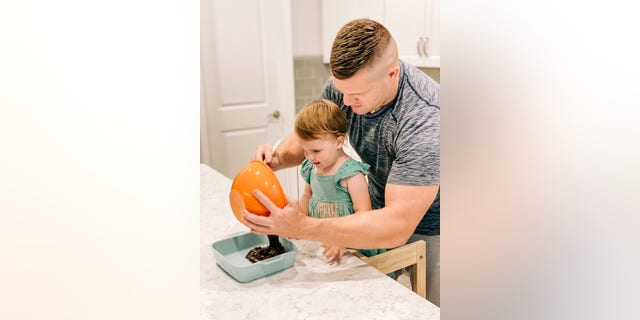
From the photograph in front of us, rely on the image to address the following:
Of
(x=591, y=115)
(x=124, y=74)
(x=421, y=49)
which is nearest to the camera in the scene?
(x=591, y=115)

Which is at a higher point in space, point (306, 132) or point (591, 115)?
point (591, 115)

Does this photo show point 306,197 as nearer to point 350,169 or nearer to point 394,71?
point 350,169

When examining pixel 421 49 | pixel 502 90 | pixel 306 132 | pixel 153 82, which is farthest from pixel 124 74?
pixel 421 49

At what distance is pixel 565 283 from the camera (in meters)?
0.14

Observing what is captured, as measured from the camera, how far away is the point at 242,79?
2293 millimetres

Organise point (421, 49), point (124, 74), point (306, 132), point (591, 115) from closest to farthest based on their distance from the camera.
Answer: point (591, 115) → point (124, 74) → point (306, 132) → point (421, 49)

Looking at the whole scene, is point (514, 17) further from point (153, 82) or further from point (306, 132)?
point (306, 132)

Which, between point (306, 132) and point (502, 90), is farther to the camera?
point (306, 132)

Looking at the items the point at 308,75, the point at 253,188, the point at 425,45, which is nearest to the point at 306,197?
the point at 253,188

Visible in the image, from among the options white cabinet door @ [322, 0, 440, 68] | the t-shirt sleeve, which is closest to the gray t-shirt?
the t-shirt sleeve

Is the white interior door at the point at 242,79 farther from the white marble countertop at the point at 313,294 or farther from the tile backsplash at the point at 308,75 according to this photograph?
the white marble countertop at the point at 313,294

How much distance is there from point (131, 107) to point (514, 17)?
19 centimetres

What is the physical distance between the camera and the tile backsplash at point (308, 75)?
212 cm

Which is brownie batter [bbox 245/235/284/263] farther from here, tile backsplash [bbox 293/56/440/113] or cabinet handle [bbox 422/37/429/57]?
tile backsplash [bbox 293/56/440/113]
